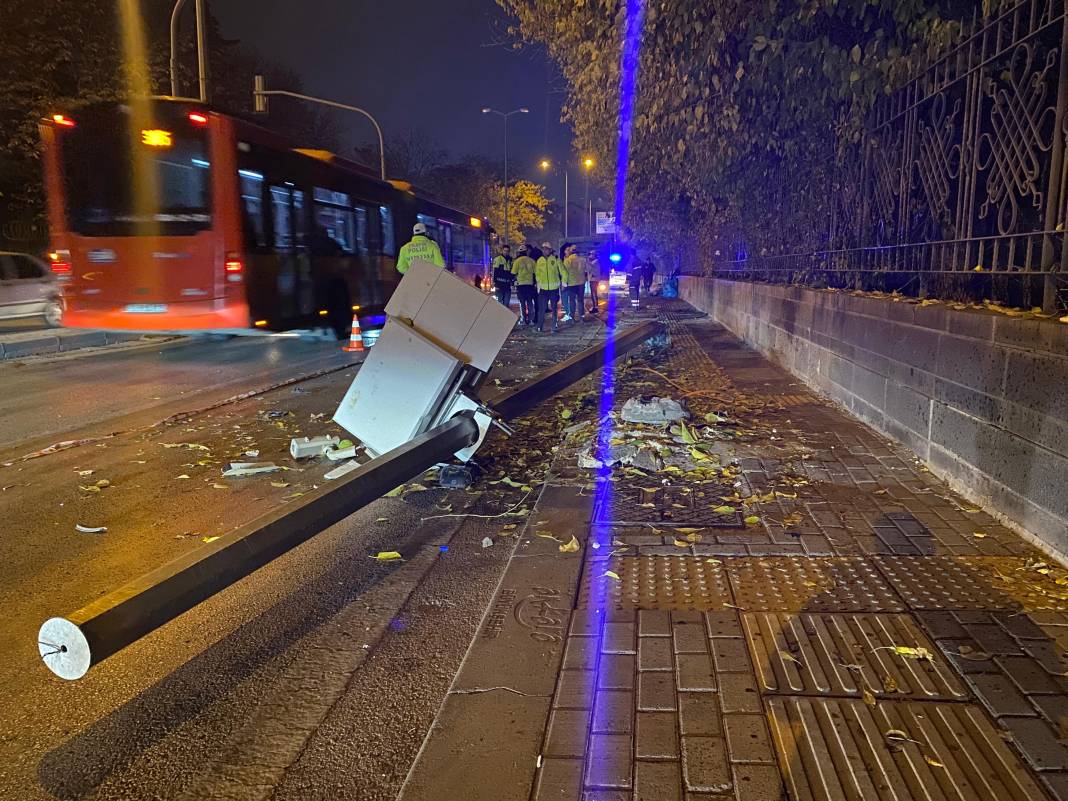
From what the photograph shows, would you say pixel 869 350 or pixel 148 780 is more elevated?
pixel 869 350

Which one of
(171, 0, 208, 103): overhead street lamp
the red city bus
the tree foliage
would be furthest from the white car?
the tree foliage

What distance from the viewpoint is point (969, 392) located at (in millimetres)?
4812

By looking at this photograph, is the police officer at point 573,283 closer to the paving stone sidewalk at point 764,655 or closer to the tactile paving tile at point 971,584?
the paving stone sidewalk at point 764,655

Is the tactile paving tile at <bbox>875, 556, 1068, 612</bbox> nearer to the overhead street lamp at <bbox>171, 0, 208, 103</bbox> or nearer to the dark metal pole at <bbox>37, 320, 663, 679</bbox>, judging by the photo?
the dark metal pole at <bbox>37, 320, 663, 679</bbox>

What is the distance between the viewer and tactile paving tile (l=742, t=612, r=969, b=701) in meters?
2.78

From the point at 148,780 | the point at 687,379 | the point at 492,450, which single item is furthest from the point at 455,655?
the point at 687,379

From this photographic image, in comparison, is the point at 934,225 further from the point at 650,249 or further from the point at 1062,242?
the point at 650,249

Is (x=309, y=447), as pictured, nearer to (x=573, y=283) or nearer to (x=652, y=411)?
(x=652, y=411)

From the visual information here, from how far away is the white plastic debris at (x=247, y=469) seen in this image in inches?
238

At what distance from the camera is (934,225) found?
598cm

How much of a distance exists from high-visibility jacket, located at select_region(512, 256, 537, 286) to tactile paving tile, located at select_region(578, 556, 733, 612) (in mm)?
15621

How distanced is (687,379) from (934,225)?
4.66 m

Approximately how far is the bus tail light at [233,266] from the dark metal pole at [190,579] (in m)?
8.13

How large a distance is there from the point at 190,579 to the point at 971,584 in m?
3.48
